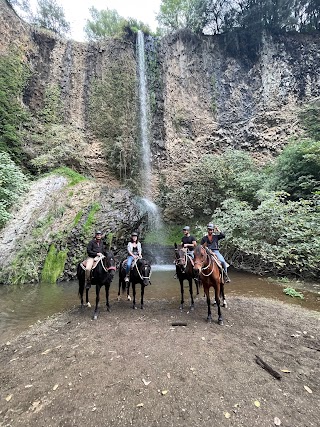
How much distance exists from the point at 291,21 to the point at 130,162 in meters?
23.4

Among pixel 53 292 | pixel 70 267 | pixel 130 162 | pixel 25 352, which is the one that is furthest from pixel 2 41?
pixel 25 352

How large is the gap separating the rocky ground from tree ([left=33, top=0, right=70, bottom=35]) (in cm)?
3484

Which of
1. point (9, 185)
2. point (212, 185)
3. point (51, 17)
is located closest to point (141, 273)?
point (9, 185)

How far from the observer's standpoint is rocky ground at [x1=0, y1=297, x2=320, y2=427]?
3.23 metres

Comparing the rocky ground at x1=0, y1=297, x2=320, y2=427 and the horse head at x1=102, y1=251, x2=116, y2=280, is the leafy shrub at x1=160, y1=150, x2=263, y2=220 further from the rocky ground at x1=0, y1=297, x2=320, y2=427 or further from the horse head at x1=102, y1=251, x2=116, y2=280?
the horse head at x1=102, y1=251, x2=116, y2=280

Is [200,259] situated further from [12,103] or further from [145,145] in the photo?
[12,103]

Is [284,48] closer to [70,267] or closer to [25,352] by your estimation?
[70,267]

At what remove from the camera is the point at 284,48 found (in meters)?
25.9

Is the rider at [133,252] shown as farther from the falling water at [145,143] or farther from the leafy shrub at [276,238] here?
the falling water at [145,143]

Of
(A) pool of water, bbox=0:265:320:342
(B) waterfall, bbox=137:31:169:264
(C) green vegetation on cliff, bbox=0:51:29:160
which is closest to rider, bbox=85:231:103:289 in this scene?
(A) pool of water, bbox=0:265:320:342

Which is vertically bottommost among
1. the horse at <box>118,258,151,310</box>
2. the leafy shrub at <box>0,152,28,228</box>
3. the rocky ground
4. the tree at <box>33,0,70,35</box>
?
the rocky ground

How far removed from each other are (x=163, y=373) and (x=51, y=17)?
38204 millimetres

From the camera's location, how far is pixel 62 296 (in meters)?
9.52

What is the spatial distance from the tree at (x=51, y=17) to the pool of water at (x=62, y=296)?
102 ft
